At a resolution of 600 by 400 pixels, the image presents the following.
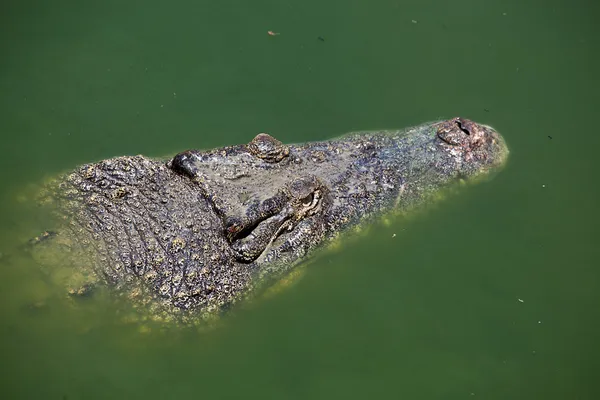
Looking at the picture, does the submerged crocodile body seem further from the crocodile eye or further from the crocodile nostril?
the crocodile nostril

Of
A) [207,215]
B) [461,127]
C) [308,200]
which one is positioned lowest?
[461,127]

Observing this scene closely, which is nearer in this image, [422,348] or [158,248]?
[158,248]

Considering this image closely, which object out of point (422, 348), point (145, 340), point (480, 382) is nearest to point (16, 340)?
point (145, 340)

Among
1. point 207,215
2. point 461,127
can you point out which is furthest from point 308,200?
point 461,127

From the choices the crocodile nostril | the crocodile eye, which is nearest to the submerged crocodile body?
the crocodile eye

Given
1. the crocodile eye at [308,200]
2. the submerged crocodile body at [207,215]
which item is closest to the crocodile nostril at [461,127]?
the submerged crocodile body at [207,215]

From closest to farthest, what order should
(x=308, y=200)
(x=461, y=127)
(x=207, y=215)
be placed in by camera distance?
(x=207, y=215) → (x=308, y=200) → (x=461, y=127)

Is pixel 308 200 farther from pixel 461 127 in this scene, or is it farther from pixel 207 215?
pixel 461 127

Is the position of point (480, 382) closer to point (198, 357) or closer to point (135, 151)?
point (198, 357)
